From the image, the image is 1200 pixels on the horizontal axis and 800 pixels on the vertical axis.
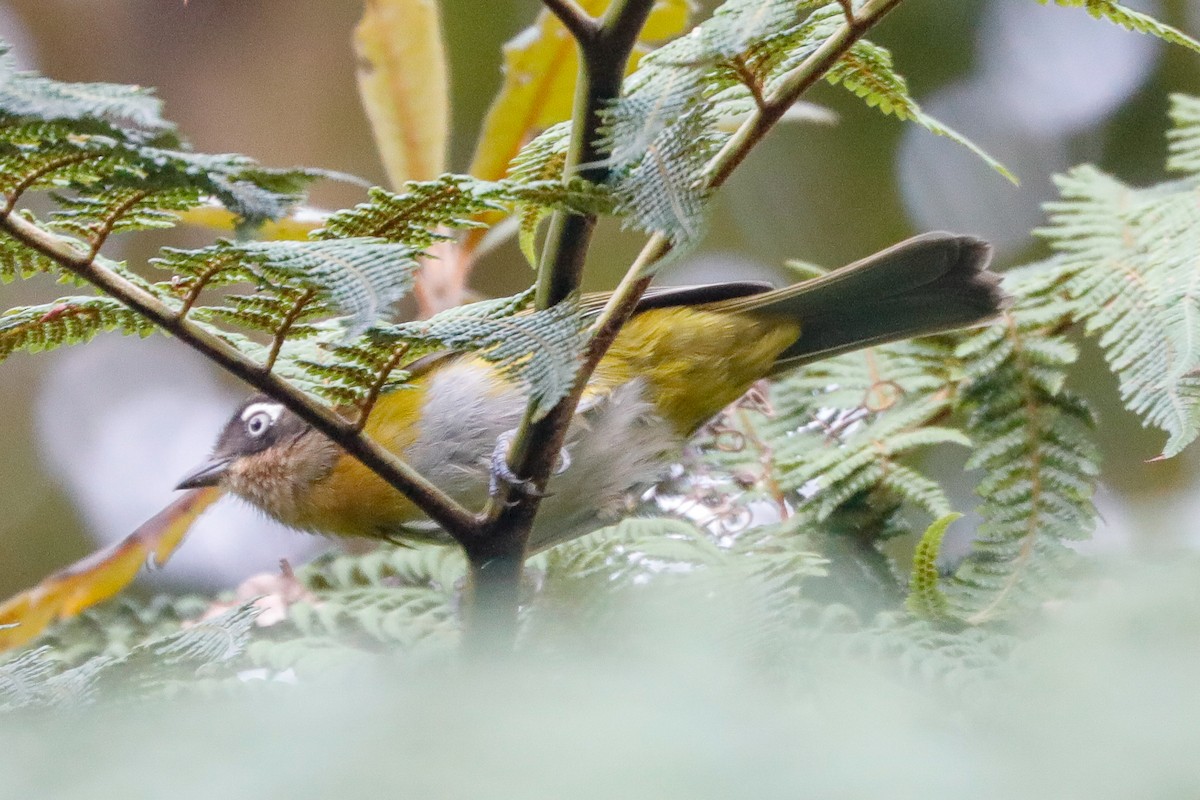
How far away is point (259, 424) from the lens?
216 cm

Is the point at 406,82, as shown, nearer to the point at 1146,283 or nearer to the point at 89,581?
the point at 89,581

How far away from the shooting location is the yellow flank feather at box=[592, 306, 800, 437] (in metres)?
2.02

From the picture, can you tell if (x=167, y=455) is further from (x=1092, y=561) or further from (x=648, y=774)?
(x=648, y=774)

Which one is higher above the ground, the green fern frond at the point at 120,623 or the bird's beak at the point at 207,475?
the bird's beak at the point at 207,475

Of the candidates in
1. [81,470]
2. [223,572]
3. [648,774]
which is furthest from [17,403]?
[648,774]

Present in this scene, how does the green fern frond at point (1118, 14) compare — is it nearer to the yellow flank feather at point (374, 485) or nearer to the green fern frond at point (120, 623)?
the yellow flank feather at point (374, 485)

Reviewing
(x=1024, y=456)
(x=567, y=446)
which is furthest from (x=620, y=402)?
(x=1024, y=456)

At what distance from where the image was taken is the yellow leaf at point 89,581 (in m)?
1.81

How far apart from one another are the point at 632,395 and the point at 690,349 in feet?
0.48

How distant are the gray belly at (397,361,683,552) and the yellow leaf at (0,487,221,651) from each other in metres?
0.56

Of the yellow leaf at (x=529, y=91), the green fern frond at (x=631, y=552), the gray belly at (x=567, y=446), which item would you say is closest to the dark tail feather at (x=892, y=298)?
the gray belly at (x=567, y=446)

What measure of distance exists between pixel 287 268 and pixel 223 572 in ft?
7.21

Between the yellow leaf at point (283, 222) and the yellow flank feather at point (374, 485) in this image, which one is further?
the yellow leaf at point (283, 222)

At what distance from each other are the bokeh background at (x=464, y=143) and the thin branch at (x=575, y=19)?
8.64 ft
